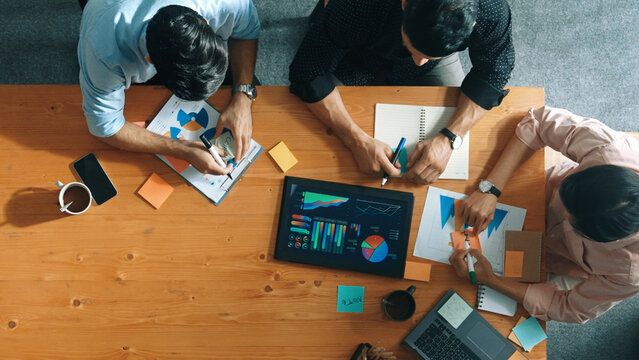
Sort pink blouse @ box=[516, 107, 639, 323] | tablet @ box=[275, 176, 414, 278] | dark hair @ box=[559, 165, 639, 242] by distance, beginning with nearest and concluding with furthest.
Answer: dark hair @ box=[559, 165, 639, 242]
pink blouse @ box=[516, 107, 639, 323]
tablet @ box=[275, 176, 414, 278]

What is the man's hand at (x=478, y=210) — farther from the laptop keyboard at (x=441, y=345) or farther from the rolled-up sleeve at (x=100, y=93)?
the rolled-up sleeve at (x=100, y=93)

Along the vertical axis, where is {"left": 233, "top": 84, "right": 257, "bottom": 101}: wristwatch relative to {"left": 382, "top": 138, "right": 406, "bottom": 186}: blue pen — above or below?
above

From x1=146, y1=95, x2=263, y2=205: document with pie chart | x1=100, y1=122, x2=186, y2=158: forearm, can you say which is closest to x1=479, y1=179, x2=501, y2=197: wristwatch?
x1=146, y1=95, x2=263, y2=205: document with pie chart

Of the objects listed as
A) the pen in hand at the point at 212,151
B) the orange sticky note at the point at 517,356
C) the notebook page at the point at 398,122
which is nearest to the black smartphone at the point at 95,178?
the pen in hand at the point at 212,151

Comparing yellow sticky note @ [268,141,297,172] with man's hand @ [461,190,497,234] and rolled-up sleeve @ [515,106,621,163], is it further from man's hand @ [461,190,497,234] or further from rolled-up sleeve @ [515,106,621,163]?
rolled-up sleeve @ [515,106,621,163]

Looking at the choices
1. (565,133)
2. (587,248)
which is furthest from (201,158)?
(587,248)

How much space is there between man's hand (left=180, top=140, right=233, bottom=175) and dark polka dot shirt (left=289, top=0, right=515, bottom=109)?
1.11 feet

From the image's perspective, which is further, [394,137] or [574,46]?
[574,46]

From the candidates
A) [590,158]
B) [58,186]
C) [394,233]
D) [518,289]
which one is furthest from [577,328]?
[58,186]

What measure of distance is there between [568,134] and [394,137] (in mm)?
521

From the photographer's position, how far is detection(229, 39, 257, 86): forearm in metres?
1.37

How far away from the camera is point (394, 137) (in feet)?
4.35

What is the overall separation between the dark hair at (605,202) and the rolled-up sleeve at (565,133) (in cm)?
13

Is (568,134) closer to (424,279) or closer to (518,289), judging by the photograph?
(518,289)
